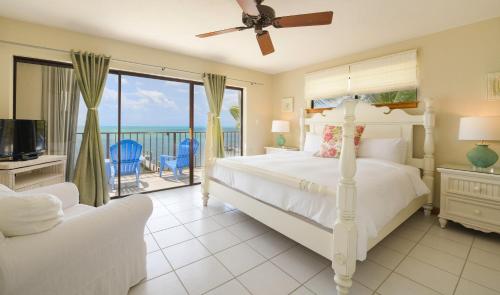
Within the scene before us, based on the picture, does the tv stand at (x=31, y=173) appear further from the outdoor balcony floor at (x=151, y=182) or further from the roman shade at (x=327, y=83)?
the roman shade at (x=327, y=83)

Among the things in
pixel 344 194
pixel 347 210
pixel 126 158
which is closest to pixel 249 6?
pixel 344 194

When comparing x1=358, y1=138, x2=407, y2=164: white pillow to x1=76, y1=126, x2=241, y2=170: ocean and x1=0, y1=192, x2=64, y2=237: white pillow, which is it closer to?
x1=76, y1=126, x2=241, y2=170: ocean

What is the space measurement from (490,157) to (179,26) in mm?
3858

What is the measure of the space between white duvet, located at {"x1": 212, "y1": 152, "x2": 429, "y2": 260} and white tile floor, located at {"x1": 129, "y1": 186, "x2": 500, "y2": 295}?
42 centimetres

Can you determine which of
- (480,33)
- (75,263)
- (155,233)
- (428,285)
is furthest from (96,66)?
(480,33)

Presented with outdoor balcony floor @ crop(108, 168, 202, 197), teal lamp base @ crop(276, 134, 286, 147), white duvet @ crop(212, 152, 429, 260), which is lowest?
outdoor balcony floor @ crop(108, 168, 202, 197)

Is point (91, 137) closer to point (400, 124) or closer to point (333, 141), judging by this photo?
point (333, 141)


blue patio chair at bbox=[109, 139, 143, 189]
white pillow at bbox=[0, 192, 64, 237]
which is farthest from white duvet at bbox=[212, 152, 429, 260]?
blue patio chair at bbox=[109, 139, 143, 189]

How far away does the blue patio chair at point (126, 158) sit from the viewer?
3.83 m

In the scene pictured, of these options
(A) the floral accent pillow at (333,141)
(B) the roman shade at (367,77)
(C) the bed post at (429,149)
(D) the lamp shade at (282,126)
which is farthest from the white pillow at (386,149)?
(D) the lamp shade at (282,126)

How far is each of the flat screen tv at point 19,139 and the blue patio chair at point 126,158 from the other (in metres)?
1.21

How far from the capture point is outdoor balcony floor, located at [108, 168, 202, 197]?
13.2ft

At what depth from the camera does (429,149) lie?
279cm

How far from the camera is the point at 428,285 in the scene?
1592 mm
